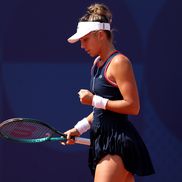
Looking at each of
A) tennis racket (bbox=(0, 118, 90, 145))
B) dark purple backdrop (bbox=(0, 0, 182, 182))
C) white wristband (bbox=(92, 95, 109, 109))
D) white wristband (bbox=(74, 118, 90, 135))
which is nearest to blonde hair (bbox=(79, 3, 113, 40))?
white wristband (bbox=(92, 95, 109, 109))

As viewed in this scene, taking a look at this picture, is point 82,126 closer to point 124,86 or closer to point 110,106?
point 110,106

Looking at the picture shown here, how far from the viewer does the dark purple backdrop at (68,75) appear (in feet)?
14.4

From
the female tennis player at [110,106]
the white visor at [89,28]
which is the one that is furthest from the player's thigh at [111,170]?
the white visor at [89,28]

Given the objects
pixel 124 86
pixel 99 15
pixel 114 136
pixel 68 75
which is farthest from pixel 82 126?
pixel 68 75

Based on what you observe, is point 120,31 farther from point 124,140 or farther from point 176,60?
point 124,140

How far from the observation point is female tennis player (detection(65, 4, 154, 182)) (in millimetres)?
3219

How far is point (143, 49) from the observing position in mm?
4617

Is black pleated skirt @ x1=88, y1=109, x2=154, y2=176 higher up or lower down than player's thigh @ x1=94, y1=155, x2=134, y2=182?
higher up

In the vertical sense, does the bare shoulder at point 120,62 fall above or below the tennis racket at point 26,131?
above

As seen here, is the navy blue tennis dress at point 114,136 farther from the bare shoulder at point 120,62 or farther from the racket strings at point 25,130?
the racket strings at point 25,130

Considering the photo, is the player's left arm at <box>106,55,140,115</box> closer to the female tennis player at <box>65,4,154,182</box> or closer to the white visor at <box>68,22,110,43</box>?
the female tennis player at <box>65,4,154,182</box>

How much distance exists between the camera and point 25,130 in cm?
362

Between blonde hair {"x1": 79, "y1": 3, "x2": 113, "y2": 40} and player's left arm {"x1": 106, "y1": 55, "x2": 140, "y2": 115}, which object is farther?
blonde hair {"x1": 79, "y1": 3, "x2": 113, "y2": 40}

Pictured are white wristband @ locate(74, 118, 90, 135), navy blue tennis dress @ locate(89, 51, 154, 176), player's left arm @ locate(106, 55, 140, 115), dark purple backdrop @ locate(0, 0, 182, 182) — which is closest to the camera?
player's left arm @ locate(106, 55, 140, 115)
